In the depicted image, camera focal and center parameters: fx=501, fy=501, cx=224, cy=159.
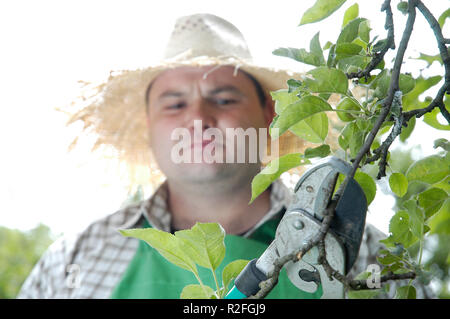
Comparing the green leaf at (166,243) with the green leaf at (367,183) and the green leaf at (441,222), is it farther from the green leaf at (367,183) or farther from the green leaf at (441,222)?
the green leaf at (441,222)

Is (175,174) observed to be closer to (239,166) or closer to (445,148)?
(239,166)

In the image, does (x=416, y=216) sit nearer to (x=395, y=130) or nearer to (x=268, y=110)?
(x=395, y=130)

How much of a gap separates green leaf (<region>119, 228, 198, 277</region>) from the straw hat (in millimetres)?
1072

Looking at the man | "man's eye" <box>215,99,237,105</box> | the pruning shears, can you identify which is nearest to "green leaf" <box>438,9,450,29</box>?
the pruning shears

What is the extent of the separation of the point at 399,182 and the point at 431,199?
0.04 meters

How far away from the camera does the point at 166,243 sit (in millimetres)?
359

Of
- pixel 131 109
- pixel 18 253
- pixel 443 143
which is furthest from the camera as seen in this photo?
pixel 18 253

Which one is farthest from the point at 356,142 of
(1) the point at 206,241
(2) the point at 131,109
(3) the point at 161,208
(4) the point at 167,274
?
(2) the point at 131,109

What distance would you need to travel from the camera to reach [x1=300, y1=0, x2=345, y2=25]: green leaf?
0.38 m

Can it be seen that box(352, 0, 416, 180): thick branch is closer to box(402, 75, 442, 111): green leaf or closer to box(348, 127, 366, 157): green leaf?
box(348, 127, 366, 157): green leaf

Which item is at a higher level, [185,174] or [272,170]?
[185,174]

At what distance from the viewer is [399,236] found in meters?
0.44

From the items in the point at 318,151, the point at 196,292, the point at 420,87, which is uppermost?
the point at 420,87
